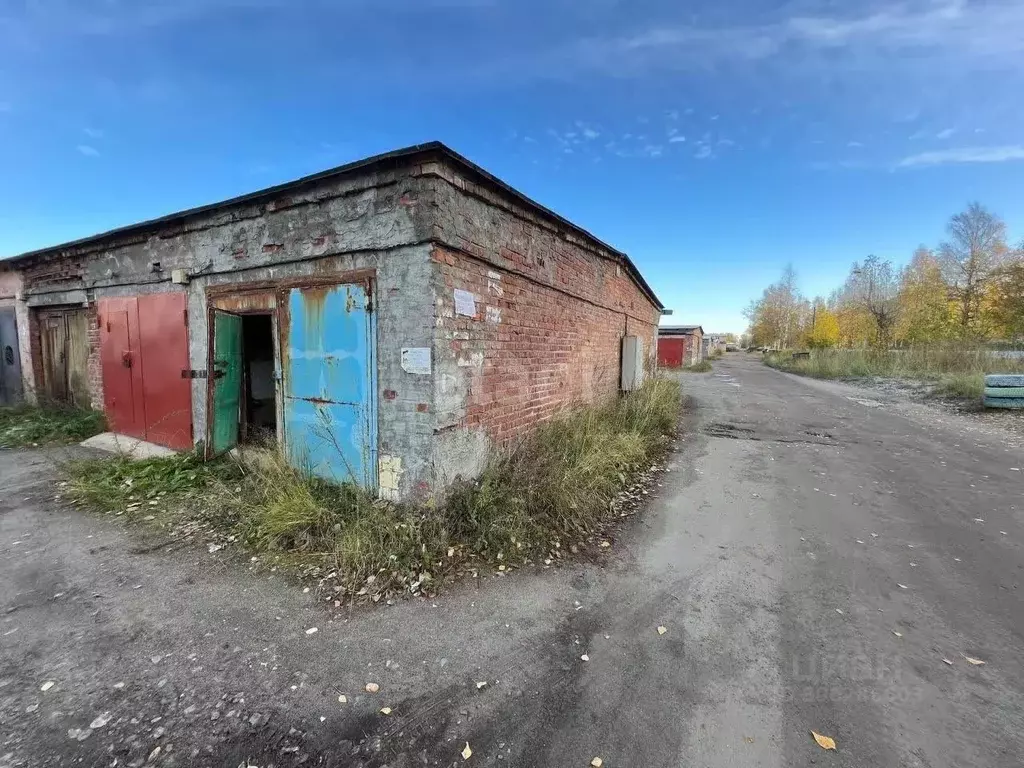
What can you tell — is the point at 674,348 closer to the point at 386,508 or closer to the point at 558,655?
the point at 386,508

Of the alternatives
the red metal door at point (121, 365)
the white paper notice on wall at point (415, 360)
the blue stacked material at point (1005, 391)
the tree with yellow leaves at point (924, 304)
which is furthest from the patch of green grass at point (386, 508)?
the tree with yellow leaves at point (924, 304)

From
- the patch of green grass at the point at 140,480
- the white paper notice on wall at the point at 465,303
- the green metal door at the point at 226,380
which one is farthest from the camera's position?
the green metal door at the point at 226,380

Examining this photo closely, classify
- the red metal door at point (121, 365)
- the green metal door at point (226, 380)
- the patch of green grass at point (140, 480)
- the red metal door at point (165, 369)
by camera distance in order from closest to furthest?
the patch of green grass at point (140, 480)
the green metal door at point (226, 380)
the red metal door at point (165, 369)
the red metal door at point (121, 365)

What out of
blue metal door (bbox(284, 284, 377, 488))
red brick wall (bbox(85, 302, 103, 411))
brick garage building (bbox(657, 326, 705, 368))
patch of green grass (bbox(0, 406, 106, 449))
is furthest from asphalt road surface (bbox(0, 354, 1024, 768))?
brick garage building (bbox(657, 326, 705, 368))

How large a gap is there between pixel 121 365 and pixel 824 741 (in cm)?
872

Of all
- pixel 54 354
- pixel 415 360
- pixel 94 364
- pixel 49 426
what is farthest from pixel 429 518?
pixel 54 354

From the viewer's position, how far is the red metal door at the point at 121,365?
6.17 meters

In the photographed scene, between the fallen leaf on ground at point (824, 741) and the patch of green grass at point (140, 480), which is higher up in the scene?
the patch of green grass at point (140, 480)

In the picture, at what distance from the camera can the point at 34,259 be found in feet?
24.8

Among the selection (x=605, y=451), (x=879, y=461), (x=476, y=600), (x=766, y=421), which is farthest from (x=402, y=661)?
(x=766, y=421)

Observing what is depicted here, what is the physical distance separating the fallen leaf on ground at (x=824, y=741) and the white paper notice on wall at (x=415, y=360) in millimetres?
3172

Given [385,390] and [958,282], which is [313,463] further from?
[958,282]

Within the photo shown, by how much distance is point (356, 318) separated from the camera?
3984mm

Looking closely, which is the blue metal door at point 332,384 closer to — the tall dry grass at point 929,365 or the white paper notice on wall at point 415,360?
the white paper notice on wall at point 415,360
